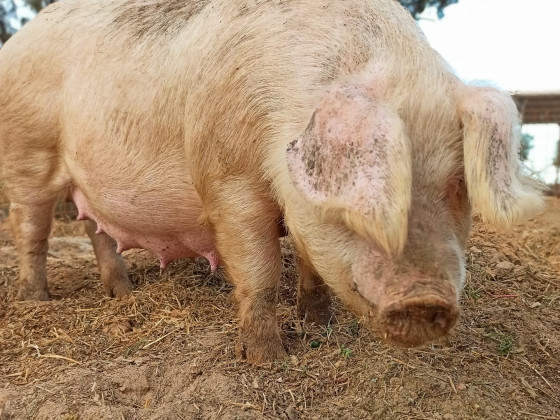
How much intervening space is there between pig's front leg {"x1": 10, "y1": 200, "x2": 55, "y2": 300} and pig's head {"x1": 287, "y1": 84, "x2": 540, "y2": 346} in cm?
280

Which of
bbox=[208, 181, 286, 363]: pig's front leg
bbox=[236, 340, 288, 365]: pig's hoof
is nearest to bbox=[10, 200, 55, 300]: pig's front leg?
bbox=[208, 181, 286, 363]: pig's front leg

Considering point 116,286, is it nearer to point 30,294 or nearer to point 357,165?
point 30,294

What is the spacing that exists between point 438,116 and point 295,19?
88 centimetres

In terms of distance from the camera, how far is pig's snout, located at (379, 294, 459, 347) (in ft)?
7.23

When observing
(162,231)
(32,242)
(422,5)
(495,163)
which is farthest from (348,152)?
(422,5)

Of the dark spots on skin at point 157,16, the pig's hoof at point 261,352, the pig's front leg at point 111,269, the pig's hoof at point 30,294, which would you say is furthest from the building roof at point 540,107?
the pig's hoof at point 261,352

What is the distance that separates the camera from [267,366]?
10.7 feet

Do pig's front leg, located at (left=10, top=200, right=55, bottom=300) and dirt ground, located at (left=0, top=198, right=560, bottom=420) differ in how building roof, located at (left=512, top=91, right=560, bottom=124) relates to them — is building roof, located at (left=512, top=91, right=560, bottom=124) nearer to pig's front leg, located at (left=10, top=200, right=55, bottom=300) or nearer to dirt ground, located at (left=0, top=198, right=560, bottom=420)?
dirt ground, located at (left=0, top=198, right=560, bottom=420)

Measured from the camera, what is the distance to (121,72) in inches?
147

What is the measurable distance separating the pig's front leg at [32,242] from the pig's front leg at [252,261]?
6.16 feet

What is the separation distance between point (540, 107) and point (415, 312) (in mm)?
8733

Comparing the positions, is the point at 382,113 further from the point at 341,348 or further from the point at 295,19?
the point at 341,348

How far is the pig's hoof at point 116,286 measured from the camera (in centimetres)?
480

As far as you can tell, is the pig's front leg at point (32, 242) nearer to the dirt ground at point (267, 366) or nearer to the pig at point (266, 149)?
the pig at point (266, 149)
